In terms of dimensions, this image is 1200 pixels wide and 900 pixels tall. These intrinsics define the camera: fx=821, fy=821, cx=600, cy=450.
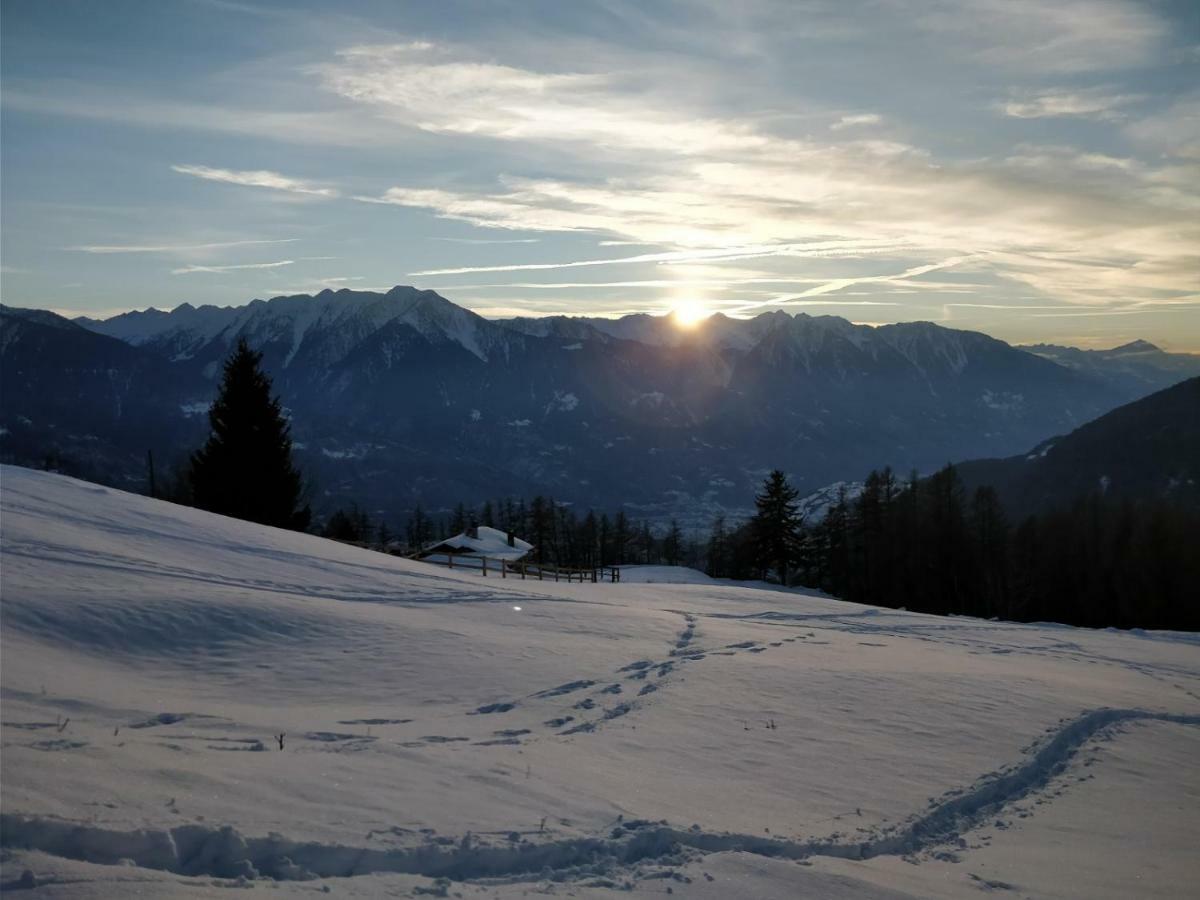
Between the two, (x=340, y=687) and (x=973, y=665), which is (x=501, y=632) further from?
(x=973, y=665)

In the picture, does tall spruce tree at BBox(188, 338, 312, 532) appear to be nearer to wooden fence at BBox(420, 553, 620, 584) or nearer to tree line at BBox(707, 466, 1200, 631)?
wooden fence at BBox(420, 553, 620, 584)

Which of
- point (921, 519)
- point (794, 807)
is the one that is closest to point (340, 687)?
point (794, 807)

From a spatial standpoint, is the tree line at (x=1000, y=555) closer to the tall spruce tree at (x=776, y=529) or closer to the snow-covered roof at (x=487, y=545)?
the tall spruce tree at (x=776, y=529)

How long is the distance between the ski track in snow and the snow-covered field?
0.03 metres

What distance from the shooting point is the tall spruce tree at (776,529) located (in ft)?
216

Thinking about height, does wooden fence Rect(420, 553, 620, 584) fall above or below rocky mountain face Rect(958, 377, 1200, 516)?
below

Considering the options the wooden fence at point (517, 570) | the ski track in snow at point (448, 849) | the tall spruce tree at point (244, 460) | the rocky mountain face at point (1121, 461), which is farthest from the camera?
the rocky mountain face at point (1121, 461)

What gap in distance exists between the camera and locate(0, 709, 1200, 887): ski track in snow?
6133mm

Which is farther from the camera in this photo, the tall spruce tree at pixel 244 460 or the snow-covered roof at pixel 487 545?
the snow-covered roof at pixel 487 545

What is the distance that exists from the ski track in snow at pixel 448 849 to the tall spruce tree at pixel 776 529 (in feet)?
186

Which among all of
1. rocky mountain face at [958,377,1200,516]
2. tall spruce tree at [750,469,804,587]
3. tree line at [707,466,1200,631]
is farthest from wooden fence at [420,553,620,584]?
rocky mountain face at [958,377,1200,516]

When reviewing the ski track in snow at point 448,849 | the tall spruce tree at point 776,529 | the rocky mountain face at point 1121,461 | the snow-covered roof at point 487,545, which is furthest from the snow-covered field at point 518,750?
the rocky mountain face at point 1121,461

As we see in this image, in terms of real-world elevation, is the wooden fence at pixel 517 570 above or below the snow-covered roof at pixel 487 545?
above

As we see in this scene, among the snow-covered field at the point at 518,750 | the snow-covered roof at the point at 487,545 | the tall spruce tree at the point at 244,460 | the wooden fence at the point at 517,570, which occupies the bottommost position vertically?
the snow-covered roof at the point at 487,545
